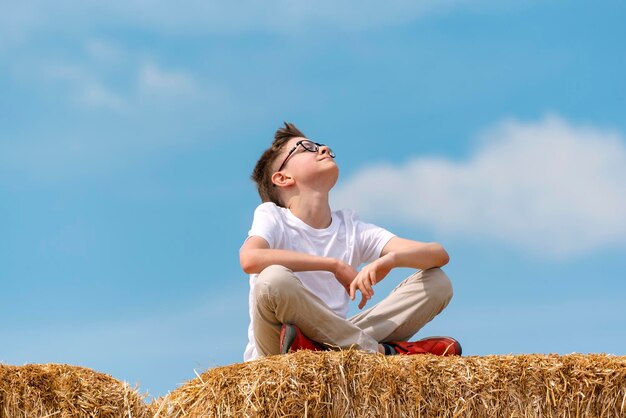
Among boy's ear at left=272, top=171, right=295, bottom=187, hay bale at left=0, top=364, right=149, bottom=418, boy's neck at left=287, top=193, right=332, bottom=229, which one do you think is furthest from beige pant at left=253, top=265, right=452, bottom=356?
boy's ear at left=272, top=171, right=295, bottom=187

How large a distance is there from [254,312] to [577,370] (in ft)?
4.81

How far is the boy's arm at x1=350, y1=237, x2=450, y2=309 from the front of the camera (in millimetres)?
4188

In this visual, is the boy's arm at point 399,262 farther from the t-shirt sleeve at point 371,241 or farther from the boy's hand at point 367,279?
the t-shirt sleeve at point 371,241

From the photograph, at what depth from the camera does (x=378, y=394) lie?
372 centimetres

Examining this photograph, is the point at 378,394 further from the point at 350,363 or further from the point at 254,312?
the point at 254,312

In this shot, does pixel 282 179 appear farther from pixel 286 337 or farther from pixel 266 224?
pixel 286 337

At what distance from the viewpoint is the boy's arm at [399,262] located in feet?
13.7

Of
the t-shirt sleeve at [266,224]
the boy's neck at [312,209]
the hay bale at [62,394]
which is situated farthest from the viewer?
the boy's neck at [312,209]

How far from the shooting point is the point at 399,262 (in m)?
4.43

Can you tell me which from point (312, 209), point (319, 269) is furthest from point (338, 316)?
point (312, 209)

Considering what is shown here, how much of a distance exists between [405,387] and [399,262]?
0.83m

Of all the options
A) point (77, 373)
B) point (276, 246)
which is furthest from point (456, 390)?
point (77, 373)

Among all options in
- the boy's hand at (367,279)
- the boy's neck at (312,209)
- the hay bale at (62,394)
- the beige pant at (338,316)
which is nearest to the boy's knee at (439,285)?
the beige pant at (338,316)

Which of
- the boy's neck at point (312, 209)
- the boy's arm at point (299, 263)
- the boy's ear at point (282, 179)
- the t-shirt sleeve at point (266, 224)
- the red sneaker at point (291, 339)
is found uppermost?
the boy's ear at point (282, 179)
